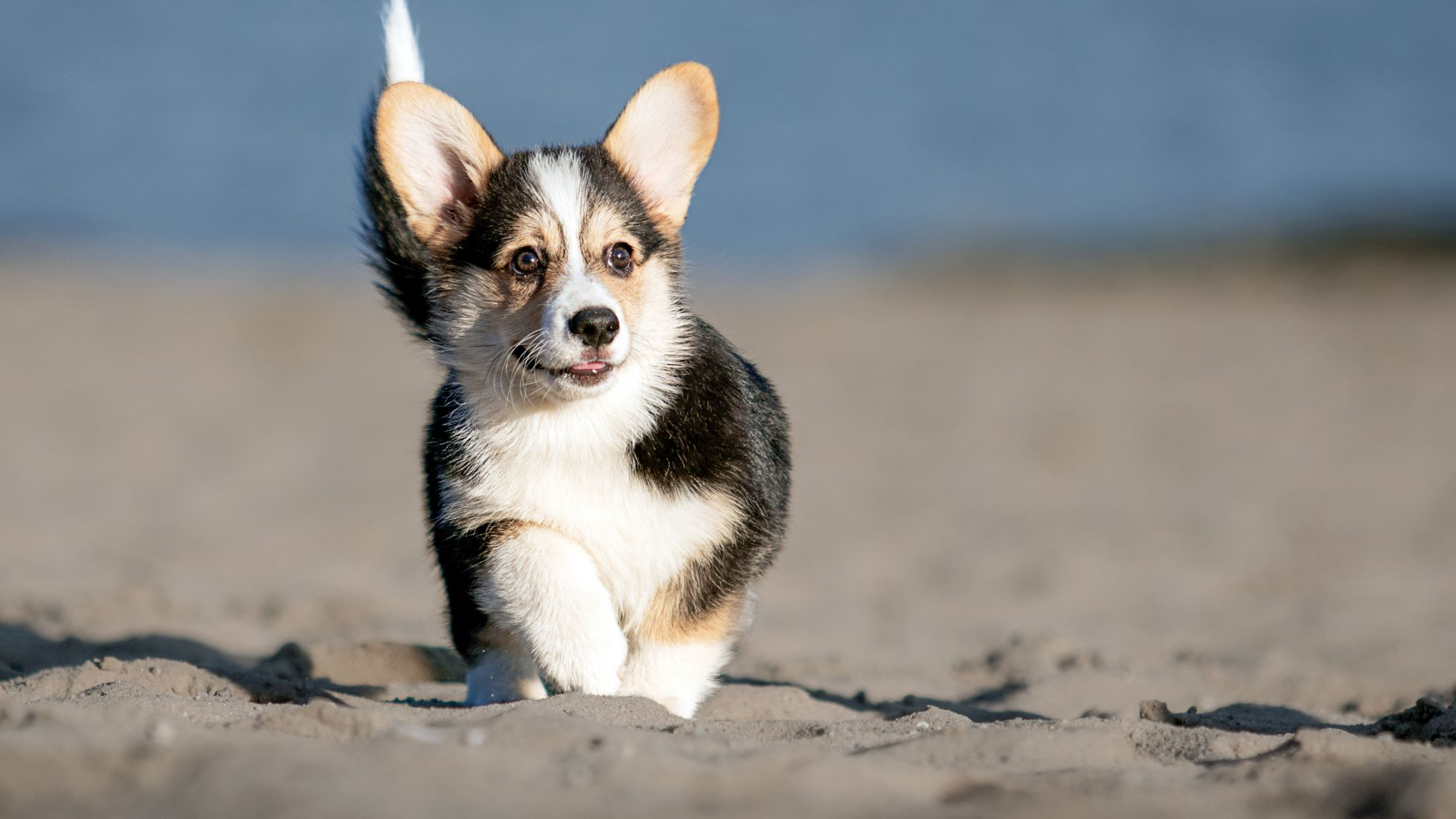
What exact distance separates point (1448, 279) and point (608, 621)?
1531 cm

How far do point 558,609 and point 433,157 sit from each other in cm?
144

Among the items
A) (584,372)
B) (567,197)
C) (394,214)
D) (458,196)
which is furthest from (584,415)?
(394,214)

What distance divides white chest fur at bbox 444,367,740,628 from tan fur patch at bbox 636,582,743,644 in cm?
5

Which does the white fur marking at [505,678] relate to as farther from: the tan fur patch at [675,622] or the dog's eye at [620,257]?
the dog's eye at [620,257]

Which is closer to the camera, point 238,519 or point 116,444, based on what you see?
point 238,519

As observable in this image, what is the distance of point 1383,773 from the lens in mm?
2842

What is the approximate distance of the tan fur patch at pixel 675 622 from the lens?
13.7ft

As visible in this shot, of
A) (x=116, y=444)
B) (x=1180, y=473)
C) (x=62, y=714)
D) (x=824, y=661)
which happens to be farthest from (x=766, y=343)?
(x=62, y=714)

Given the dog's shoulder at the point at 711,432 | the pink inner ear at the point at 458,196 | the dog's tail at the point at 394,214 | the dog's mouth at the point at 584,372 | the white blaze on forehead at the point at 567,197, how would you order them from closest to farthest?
the dog's mouth at the point at 584,372, the dog's shoulder at the point at 711,432, the white blaze on forehead at the point at 567,197, the pink inner ear at the point at 458,196, the dog's tail at the point at 394,214

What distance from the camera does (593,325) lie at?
3.85m

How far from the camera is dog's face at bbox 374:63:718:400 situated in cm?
411

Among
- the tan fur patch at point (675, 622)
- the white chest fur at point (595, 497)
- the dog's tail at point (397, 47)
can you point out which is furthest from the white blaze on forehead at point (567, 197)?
the tan fur patch at point (675, 622)

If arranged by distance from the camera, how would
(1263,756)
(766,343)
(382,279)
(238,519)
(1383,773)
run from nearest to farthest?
(1383,773), (1263,756), (382,279), (238,519), (766,343)

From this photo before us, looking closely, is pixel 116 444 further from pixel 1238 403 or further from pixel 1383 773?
pixel 1383 773
